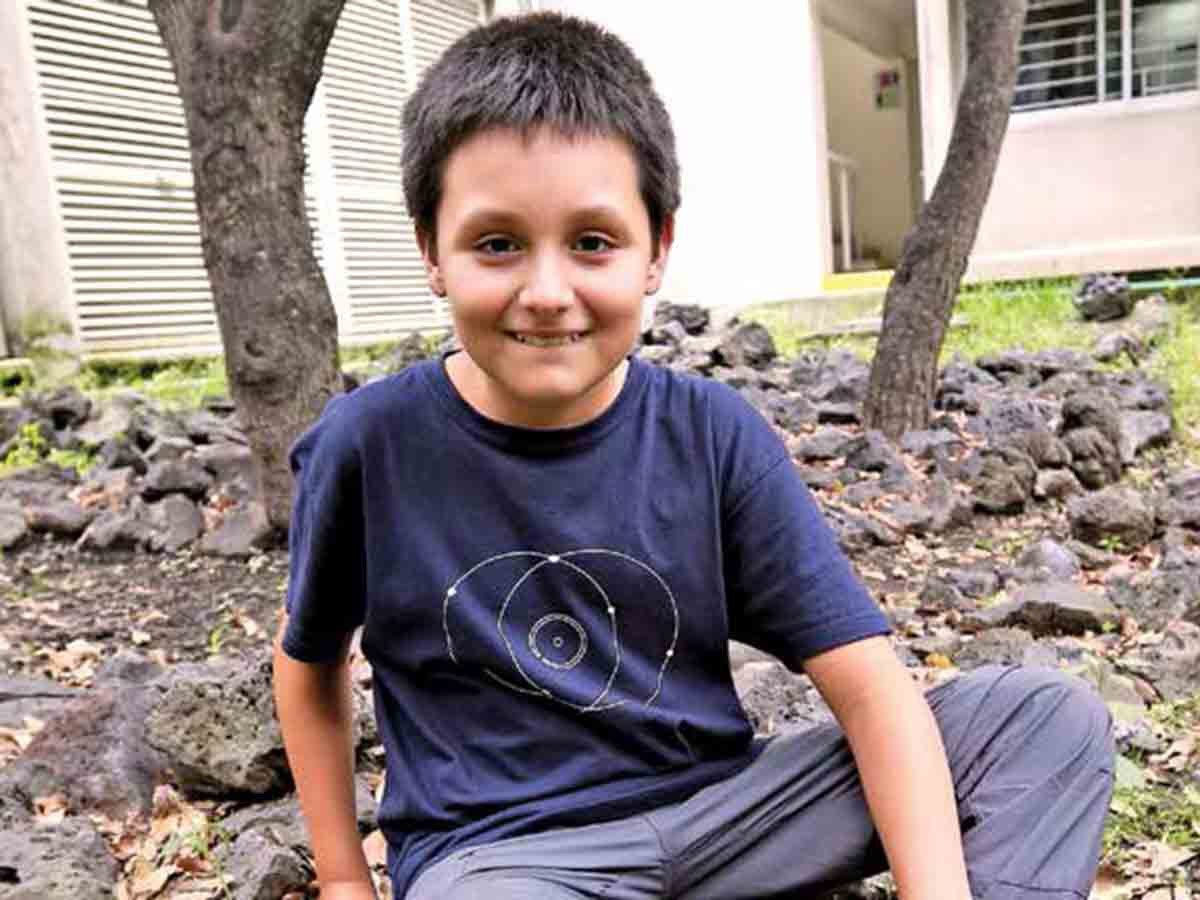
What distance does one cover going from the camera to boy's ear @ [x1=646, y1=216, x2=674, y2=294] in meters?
1.39

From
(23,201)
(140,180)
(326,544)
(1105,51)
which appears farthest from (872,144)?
(326,544)

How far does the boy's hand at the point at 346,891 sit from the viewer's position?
1.49 meters

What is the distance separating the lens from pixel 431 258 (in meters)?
1.36

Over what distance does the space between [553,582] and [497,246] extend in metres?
0.40

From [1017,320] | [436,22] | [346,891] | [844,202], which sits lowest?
[346,891]

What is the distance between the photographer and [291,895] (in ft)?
5.57

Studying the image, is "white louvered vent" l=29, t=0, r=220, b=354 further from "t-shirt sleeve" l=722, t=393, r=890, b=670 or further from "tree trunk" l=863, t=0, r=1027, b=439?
"t-shirt sleeve" l=722, t=393, r=890, b=670

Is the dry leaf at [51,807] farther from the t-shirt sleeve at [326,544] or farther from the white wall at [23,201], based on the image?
the white wall at [23,201]

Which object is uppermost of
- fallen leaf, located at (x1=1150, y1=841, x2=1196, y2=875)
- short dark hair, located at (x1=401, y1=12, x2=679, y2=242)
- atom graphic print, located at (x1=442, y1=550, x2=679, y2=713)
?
short dark hair, located at (x1=401, y1=12, x2=679, y2=242)

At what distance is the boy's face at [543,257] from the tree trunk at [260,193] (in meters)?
1.99

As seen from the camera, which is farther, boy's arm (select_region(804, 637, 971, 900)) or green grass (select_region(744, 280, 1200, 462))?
green grass (select_region(744, 280, 1200, 462))

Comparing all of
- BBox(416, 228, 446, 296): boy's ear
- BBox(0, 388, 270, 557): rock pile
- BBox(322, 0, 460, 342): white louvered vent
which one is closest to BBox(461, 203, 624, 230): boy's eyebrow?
BBox(416, 228, 446, 296): boy's ear

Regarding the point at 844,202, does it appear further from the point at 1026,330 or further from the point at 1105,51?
the point at 1026,330

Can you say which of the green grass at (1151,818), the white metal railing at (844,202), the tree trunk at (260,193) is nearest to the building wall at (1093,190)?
the white metal railing at (844,202)
